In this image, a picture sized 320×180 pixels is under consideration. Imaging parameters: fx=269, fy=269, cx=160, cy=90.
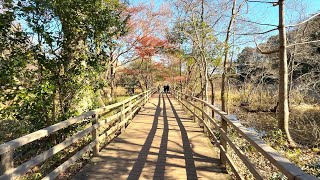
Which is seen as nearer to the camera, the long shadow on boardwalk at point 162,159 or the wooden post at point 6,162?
the wooden post at point 6,162

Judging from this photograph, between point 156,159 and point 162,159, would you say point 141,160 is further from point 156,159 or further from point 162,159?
point 162,159

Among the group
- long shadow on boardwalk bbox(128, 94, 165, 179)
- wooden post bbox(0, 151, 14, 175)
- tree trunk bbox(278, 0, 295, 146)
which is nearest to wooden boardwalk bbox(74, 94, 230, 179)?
long shadow on boardwalk bbox(128, 94, 165, 179)

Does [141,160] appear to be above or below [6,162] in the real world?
below

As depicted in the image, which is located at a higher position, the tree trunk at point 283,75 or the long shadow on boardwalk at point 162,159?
the tree trunk at point 283,75

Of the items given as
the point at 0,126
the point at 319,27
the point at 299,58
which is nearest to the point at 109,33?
the point at 0,126

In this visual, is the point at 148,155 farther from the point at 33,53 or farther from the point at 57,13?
the point at 57,13

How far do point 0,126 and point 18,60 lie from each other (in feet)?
9.12

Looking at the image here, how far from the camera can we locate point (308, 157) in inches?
293

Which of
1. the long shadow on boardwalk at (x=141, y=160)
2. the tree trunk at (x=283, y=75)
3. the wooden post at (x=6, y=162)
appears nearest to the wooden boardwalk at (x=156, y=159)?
the long shadow on boardwalk at (x=141, y=160)

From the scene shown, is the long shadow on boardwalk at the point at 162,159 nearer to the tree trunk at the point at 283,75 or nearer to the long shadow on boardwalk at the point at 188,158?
the long shadow on boardwalk at the point at 188,158

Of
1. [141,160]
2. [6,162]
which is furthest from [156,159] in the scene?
[6,162]

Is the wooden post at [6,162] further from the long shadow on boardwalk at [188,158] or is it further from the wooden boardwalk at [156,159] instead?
the long shadow on boardwalk at [188,158]

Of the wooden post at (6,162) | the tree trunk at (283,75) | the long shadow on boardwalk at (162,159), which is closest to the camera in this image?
the wooden post at (6,162)

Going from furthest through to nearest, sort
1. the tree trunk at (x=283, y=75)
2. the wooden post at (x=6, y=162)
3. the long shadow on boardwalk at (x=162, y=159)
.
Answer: the tree trunk at (x=283, y=75), the long shadow on boardwalk at (x=162, y=159), the wooden post at (x=6, y=162)
